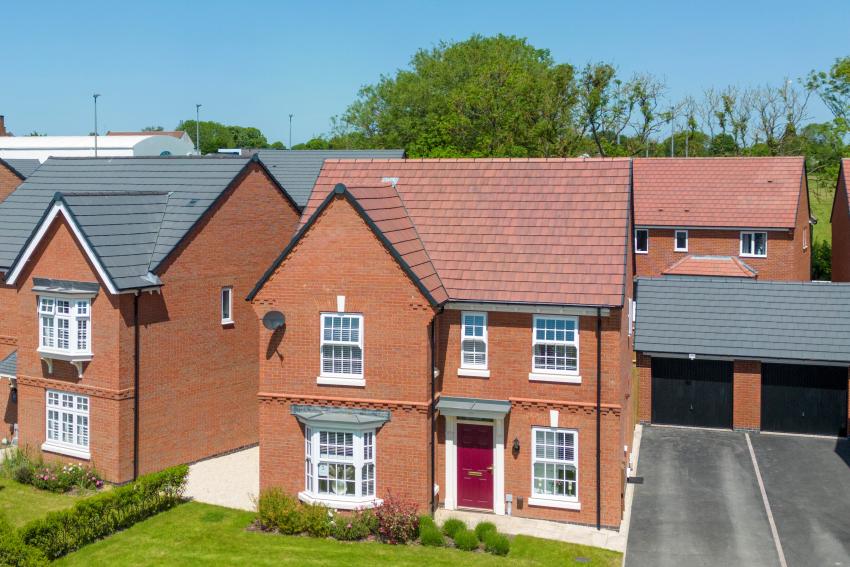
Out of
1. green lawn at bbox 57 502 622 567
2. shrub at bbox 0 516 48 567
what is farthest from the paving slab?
shrub at bbox 0 516 48 567

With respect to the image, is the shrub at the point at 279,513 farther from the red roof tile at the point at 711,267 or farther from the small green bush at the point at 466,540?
the red roof tile at the point at 711,267

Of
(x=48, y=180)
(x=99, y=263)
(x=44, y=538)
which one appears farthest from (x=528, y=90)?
(x=44, y=538)

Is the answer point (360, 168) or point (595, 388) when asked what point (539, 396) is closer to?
point (595, 388)

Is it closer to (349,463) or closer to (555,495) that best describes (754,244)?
(555,495)

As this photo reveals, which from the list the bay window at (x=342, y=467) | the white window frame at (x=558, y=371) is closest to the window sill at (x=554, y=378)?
the white window frame at (x=558, y=371)

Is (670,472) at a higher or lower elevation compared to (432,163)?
lower

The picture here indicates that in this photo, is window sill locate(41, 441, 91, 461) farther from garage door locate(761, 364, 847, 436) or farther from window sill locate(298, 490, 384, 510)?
garage door locate(761, 364, 847, 436)
